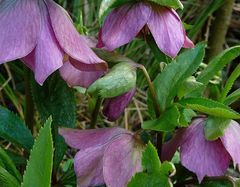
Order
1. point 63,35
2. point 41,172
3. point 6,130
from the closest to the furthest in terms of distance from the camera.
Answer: point 41,172 < point 63,35 < point 6,130

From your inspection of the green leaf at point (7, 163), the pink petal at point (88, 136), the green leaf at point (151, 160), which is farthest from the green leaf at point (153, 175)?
the green leaf at point (7, 163)

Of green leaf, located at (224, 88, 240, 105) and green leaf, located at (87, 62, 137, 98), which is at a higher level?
green leaf, located at (87, 62, 137, 98)

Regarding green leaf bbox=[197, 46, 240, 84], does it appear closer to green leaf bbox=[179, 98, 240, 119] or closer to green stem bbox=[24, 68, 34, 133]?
green leaf bbox=[179, 98, 240, 119]

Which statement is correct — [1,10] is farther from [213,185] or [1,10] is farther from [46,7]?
[213,185]

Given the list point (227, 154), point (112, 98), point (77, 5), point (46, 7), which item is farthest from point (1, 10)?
point (77, 5)


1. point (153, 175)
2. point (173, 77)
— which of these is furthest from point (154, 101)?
point (153, 175)

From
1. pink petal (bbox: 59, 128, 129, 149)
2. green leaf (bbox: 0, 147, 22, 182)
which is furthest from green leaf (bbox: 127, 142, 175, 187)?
green leaf (bbox: 0, 147, 22, 182)
